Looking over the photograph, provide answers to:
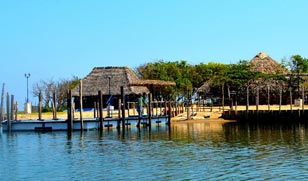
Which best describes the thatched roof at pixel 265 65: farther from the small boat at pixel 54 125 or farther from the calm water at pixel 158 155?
the small boat at pixel 54 125

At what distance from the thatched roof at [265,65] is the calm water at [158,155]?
75.0ft

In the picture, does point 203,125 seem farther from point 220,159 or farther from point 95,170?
point 95,170

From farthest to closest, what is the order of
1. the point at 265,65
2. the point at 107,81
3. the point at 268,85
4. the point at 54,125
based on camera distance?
the point at 265,65, the point at 107,81, the point at 268,85, the point at 54,125

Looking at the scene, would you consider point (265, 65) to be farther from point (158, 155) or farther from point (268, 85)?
point (158, 155)

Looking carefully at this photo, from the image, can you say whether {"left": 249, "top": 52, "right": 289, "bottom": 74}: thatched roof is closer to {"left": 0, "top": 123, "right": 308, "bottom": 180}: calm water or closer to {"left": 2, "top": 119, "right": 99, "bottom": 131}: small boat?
{"left": 0, "top": 123, "right": 308, "bottom": 180}: calm water

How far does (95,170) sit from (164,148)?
7.79 meters

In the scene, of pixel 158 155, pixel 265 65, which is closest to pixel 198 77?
pixel 265 65

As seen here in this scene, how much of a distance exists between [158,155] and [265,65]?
4053 centimetres

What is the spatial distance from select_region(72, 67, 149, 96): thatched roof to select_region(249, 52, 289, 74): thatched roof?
38.4 feet

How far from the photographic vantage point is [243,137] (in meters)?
35.5

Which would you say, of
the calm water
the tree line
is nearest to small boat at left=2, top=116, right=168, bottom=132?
the calm water

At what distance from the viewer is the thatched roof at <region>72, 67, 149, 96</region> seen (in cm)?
6203

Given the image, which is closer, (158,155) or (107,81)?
(158,155)

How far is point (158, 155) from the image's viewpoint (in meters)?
26.8
